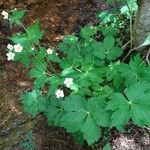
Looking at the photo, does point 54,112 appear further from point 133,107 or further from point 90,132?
point 133,107

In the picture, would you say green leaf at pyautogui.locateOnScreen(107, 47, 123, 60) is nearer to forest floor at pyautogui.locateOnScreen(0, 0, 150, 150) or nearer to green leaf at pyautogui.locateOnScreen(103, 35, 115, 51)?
green leaf at pyautogui.locateOnScreen(103, 35, 115, 51)

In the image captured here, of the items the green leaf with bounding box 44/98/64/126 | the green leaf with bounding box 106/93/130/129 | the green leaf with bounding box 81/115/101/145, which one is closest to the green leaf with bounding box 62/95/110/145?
the green leaf with bounding box 81/115/101/145

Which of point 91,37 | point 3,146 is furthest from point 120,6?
point 3,146

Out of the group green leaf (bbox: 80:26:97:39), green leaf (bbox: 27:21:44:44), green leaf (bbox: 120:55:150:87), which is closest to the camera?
green leaf (bbox: 120:55:150:87)

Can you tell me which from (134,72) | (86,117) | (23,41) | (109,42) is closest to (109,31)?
(109,42)

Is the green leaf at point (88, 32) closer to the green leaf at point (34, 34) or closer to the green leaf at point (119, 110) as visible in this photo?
the green leaf at point (34, 34)

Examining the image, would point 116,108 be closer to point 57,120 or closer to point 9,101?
point 57,120

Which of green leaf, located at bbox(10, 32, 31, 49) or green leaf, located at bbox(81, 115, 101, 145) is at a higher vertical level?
green leaf, located at bbox(10, 32, 31, 49)
